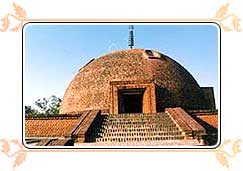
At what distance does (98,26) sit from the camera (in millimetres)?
2393

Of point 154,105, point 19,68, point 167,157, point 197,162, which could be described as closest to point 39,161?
point 19,68

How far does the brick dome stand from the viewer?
500 cm

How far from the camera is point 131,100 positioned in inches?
209

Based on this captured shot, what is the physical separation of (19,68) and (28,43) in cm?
14

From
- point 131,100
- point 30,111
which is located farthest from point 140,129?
point 131,100

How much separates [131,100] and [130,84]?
0.41 m

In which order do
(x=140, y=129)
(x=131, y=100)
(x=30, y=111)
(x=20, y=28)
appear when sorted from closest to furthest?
(x=20, y=28) < (x=30, y=111) < (x=140, y=129) < (x=131, y=100)

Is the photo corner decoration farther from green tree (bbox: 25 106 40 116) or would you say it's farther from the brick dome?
the brick dome

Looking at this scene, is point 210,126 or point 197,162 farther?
point 210,126

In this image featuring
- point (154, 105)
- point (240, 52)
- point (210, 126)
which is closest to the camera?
point (240, 52)

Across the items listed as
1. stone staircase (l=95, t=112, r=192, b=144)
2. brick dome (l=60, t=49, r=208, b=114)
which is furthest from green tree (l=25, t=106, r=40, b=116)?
brick dome (l=60, t=49, r=208, b=114)

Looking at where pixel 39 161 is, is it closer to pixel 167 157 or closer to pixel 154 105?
pixel 167 157

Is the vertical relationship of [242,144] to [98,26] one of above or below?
below

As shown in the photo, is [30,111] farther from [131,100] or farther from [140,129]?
[131,100]
